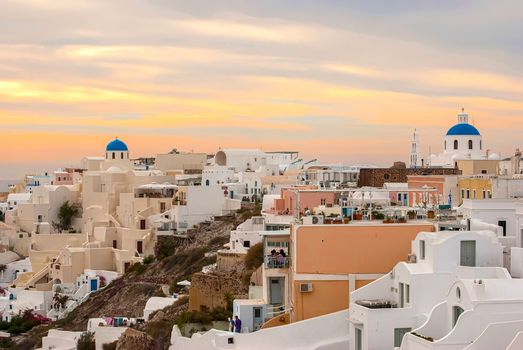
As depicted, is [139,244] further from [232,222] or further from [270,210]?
[270,210]

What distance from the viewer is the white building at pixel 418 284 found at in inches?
747

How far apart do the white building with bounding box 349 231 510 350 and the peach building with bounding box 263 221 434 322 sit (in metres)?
1.29

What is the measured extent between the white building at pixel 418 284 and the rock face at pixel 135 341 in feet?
29.8

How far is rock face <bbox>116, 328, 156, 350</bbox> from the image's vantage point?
27498 mm

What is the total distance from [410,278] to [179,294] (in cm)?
1737

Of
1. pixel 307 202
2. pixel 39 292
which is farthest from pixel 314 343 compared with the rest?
pixel 39 292

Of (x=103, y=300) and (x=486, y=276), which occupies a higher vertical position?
(x=486, y=276)

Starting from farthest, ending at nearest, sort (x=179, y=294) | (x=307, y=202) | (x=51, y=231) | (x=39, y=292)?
(x=51, y=231)
(x=39, y=292)
(x=179, y=294)
(x=307, y=202)

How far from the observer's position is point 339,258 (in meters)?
21.7

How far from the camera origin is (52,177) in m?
76.4

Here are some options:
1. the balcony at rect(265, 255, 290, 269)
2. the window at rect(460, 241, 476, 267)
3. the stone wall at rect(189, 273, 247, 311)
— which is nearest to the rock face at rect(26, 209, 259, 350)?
the stone wall at rect(189, 273, 247, 311)

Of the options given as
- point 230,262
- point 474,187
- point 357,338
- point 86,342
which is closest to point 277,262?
point 357,338

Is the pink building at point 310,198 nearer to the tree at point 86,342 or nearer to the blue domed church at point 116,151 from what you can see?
the tree at point 86,342

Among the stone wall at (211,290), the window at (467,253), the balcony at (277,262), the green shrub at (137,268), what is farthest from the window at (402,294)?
the green shrub at (137,268)
